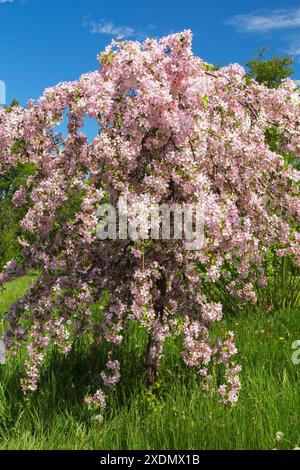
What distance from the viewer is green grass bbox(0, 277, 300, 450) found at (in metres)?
4.79

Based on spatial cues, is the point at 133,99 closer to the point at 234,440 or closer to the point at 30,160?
the point at 30,160

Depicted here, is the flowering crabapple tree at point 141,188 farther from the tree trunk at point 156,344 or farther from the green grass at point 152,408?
the green grass at point 152,408

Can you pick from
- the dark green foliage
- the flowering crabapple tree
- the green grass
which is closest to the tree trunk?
the flowering crabapple tree

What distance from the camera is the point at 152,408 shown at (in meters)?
5.49

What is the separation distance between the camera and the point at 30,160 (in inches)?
231

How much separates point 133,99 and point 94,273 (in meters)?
1.72

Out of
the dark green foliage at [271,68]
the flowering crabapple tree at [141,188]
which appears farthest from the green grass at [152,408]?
the dark green foliage at [271,68]

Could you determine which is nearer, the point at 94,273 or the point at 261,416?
the point at 261,416

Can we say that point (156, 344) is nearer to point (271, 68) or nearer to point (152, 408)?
point (152, 408)

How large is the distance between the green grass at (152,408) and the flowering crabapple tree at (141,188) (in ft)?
0.82

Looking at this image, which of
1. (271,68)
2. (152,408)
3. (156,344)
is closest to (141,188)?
(156,344)

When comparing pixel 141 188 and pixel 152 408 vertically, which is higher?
pixel 141 188

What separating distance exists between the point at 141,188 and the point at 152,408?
2.13 m
